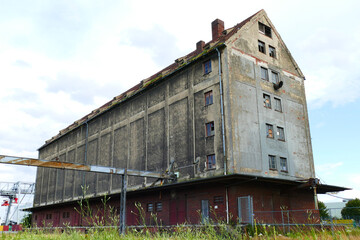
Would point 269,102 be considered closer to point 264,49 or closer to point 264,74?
point 264,74

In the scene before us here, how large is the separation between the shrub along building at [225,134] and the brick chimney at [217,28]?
133 mm

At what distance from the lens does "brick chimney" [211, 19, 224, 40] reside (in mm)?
31281

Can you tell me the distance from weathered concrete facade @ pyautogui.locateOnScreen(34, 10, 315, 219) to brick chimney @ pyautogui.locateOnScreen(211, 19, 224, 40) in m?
0.11

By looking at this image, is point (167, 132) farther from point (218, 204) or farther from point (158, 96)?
point (218, 204)

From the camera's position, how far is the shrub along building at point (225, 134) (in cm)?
2439

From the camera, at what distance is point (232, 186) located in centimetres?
2333

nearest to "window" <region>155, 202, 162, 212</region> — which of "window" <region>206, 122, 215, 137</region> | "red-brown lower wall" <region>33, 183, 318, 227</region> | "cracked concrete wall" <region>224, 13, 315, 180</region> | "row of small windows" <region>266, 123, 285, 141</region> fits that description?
"red-brown lower wall" <region>33, 183, 318, 227</region>

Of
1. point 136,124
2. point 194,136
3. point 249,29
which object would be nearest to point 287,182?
point 194,136

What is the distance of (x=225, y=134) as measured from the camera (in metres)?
24.5

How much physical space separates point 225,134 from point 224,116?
4.72 feet

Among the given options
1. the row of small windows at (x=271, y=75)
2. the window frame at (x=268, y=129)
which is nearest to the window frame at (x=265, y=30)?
the row of small windows at (x=271, y=75)

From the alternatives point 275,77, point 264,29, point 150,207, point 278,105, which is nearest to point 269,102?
point 278,105

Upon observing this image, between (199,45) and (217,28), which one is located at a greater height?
(217,28)

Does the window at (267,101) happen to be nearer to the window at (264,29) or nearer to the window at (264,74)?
the window at (264,74)
